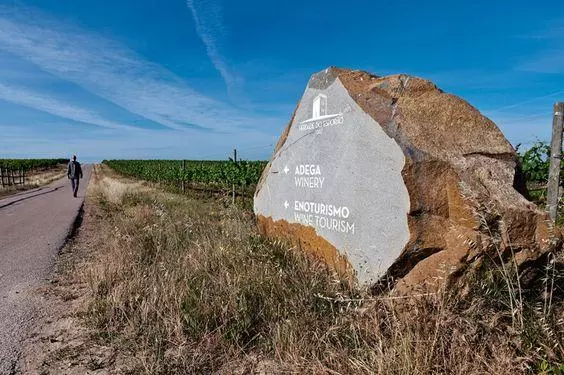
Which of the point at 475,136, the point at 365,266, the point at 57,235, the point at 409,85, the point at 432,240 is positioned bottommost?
the point at 57,235

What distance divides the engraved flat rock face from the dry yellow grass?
1.22 ft

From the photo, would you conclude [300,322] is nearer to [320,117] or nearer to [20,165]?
[320,117]

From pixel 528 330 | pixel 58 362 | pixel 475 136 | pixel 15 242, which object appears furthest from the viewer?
pixel 15 242

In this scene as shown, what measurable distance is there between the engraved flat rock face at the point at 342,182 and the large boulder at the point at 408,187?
0.04ft

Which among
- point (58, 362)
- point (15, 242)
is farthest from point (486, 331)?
point (15, 242)

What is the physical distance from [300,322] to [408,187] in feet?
4.54

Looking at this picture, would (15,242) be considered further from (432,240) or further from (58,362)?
(432,240)

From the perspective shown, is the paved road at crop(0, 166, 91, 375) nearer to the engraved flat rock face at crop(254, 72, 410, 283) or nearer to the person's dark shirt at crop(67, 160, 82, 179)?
the engraved flat rock face at crop(254, 72, 410, 283)

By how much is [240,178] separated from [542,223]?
14.6m

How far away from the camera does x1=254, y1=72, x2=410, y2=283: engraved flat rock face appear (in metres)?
3.61

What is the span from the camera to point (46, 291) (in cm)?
479

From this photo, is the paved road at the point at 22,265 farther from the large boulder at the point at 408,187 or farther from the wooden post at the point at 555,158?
the wooden post at the point at 555,158

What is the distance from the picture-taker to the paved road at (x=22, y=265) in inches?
140

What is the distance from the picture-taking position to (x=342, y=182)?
13.8ft
